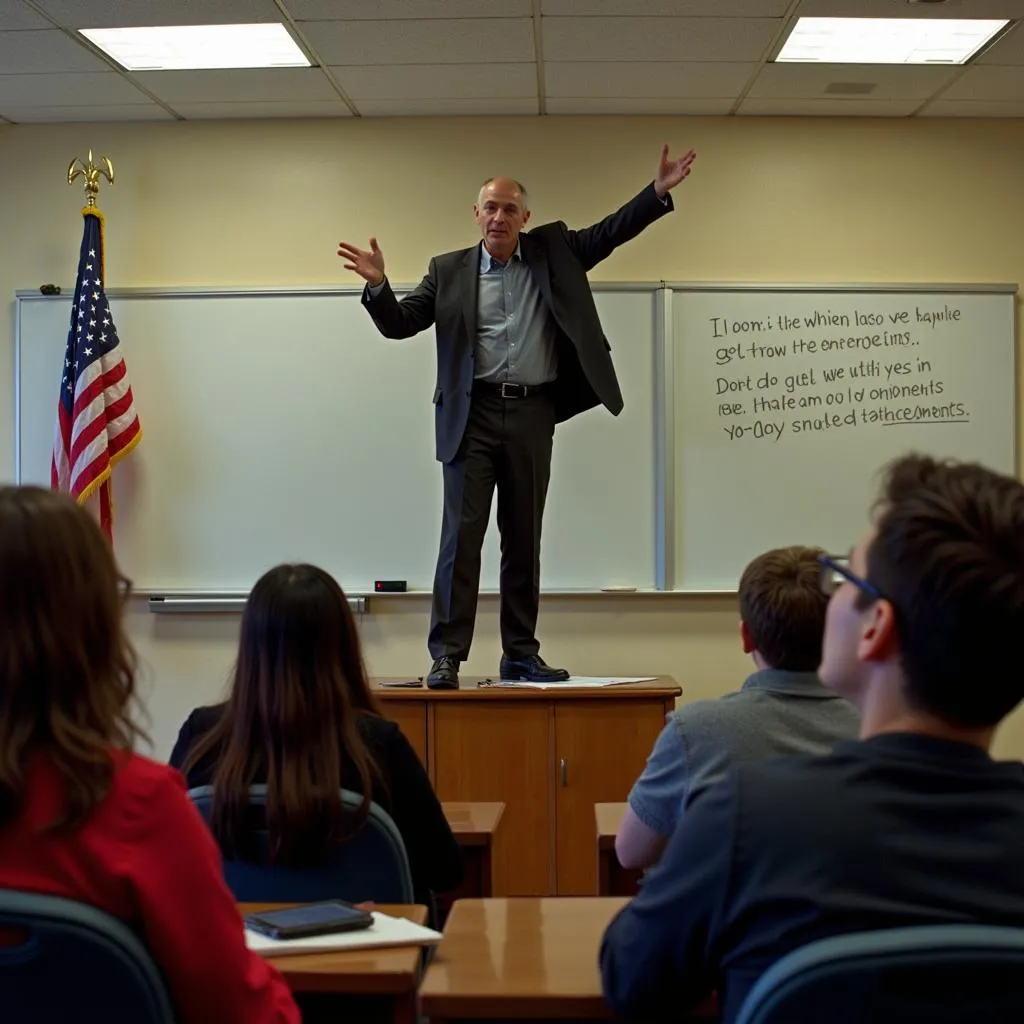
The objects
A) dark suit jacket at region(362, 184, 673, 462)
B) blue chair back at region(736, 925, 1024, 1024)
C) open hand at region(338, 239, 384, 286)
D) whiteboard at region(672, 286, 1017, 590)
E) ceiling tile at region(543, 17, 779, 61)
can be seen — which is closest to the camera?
blue chair back at region(736, 925, 1024, 1024)

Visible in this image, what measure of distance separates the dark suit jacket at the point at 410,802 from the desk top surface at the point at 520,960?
37 centimetres

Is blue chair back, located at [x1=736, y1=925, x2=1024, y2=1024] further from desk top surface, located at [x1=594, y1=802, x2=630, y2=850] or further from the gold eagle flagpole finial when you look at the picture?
the gold eagle flagpole finial

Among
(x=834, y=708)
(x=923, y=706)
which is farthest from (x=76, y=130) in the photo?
(x=923, y=706)

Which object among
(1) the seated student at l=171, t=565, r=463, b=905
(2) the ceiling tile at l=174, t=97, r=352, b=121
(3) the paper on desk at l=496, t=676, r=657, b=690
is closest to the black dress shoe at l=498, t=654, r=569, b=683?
(3) the paper on desk at l=496, t=676, r=657, b=690

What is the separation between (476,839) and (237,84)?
3.39m

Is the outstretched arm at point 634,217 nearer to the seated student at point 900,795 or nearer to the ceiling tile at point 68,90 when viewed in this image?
the ceiling tile at point 68,90

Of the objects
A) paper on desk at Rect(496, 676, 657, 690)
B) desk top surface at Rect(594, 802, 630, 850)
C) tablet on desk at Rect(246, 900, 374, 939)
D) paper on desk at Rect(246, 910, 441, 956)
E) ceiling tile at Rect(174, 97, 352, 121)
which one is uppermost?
ceiling tile at Rect(174, 97, 352, 121)

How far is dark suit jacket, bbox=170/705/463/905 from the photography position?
2.02 m

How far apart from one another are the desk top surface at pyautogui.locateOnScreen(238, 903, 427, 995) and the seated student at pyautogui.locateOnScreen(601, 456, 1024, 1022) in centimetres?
37

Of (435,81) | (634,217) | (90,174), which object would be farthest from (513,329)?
(90,174)

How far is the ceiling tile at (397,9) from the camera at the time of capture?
13.0ft

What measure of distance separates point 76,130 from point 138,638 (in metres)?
2.17

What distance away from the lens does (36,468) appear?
197 inches

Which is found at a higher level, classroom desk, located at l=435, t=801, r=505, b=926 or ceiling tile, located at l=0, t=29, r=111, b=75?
ceiling tile, located at l=0, t=29, r=111, b=75
